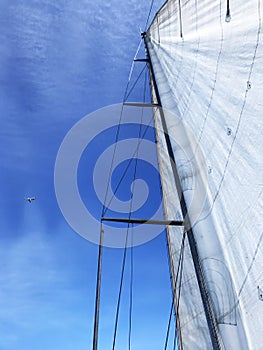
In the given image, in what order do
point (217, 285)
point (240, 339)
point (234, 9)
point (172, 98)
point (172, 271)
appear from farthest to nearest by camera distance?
point (172, 271) < point (172, 98) < point (234, 9) < point (217, 285) < point (240, 339)

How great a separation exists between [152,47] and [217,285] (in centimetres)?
510

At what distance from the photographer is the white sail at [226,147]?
2.50m

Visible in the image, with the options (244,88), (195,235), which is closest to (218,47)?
(244,88)

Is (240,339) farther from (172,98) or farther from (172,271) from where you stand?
(172,271)

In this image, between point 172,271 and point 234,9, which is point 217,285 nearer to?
point 234,9

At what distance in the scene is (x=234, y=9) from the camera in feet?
11.4

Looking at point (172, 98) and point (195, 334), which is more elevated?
point (172, 98)

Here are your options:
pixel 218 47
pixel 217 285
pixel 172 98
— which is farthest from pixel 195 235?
pixel 172 98

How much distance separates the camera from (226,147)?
124 inches

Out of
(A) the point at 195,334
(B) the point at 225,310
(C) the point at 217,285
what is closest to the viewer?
(B) the point at 225,310

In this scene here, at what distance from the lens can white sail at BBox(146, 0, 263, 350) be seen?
2.50 meters

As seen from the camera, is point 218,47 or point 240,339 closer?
point 240,339

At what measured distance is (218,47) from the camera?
3.79m

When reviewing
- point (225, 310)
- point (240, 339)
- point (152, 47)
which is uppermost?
point (152, 47)
